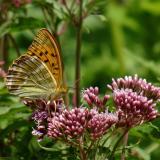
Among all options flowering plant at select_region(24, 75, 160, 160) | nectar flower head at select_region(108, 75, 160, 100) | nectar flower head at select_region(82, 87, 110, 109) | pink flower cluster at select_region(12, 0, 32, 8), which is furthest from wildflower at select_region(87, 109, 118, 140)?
pink flower cluster at select_region(12, 0, 32, 8)

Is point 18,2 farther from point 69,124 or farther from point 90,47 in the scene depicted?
point 90,47

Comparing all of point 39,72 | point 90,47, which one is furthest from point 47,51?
point 90,47

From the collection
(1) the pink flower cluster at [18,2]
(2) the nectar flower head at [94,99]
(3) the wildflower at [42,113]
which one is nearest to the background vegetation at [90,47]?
(1) the pink flower cluster at [18,2]

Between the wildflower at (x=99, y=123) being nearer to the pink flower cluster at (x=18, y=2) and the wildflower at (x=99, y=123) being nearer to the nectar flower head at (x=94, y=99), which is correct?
the nectar flower head at (x=94, y=99)

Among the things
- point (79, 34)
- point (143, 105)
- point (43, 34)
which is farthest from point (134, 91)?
point (79, 34)

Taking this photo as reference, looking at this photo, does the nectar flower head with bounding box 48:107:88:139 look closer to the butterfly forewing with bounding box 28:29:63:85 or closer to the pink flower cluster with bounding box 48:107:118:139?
the pink flower cluster with bounding box 48:107:118:139

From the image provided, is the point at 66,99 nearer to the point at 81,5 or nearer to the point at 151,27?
the point at 81,5

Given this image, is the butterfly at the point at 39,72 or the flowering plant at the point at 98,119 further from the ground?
the butterfly at the point at 39,72
